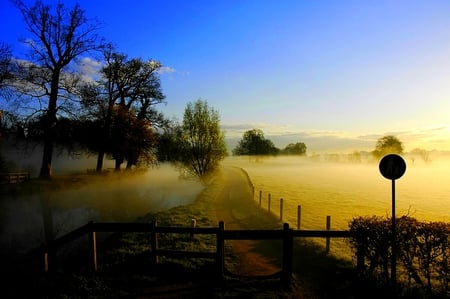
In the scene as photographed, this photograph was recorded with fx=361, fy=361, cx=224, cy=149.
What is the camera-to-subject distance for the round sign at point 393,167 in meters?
8.27

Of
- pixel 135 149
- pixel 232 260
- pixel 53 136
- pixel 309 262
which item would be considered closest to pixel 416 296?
pixel 309 262

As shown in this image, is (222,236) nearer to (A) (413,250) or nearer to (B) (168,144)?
(A) (413,250)

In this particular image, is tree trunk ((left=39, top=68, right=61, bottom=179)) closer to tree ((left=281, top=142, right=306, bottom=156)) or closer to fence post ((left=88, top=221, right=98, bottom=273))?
fence post ((left=88, top=221, right=98, bottom=273))

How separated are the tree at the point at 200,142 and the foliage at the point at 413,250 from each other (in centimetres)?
3504

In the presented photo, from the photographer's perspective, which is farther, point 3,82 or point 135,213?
point 3,82

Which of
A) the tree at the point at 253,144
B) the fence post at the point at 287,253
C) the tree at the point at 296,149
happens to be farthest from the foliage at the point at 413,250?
the tree at the point at 296,149

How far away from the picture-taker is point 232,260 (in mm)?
11438

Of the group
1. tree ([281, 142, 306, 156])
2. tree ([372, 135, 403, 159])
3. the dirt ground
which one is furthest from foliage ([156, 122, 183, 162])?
tree ([281, 142, 306, 156])

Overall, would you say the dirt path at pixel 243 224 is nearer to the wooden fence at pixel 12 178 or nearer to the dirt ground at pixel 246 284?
the dirt ground at pixel 246 284

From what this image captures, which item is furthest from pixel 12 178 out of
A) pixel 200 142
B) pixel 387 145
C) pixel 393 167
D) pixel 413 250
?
pixel 387 145

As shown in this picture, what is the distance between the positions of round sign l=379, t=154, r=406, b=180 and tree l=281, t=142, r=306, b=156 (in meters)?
166

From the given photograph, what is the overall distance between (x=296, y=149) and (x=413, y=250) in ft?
567

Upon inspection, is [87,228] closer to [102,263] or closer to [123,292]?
[102,263]

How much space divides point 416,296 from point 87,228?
835 cm
